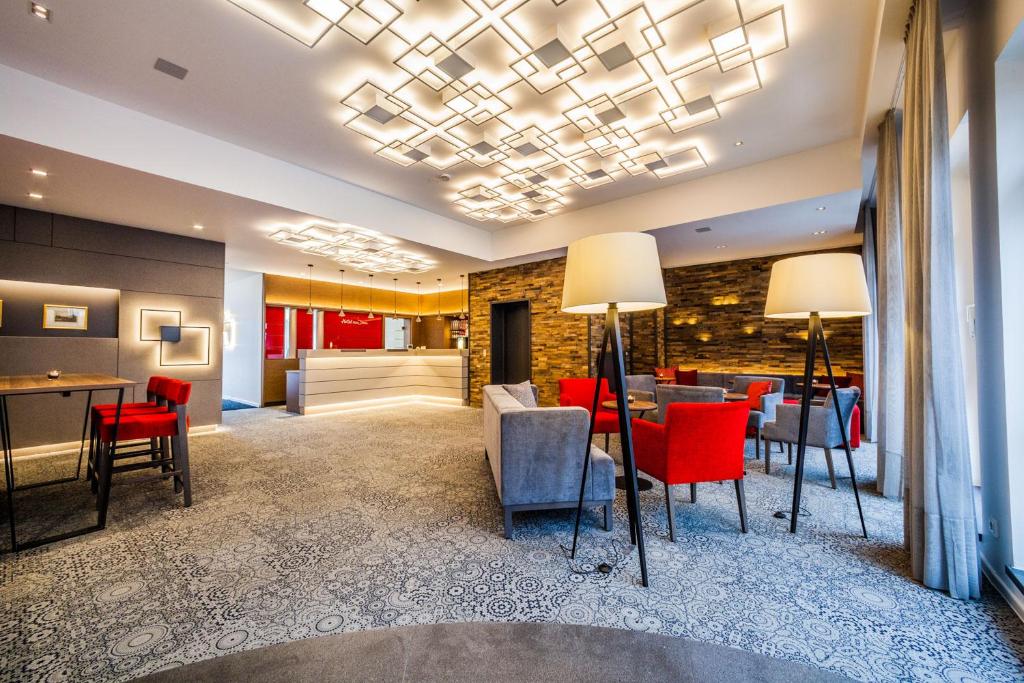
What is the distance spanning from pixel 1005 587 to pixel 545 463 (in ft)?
8.24

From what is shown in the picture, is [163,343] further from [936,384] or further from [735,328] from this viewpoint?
[735,328]

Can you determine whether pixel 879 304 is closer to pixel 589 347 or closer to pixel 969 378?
pixel 969 378

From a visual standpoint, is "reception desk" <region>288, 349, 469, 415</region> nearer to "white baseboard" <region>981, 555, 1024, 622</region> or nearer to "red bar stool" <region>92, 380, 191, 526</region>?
"red bar stool" <region>92, 380, 191, 526</region>

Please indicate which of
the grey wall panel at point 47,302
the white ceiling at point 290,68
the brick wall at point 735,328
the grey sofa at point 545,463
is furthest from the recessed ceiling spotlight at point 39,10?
the brick wall at point 735,328

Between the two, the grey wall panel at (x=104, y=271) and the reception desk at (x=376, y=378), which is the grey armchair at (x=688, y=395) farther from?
the grey wall panel at (x=104, y=271)

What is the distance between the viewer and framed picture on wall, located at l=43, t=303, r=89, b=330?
19.2 feet

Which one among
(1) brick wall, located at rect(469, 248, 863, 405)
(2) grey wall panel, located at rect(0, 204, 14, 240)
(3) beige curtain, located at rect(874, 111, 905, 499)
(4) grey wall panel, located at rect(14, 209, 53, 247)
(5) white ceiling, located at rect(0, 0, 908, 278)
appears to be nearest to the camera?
(5) white ceiling, located at rect(0, 0, 908, 278)

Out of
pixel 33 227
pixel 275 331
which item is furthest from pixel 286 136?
pixel 275 331

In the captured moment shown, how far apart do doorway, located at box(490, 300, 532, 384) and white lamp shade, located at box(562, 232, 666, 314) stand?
734cm

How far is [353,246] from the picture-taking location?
8.08 metres

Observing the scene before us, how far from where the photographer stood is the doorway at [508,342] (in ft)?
32.8

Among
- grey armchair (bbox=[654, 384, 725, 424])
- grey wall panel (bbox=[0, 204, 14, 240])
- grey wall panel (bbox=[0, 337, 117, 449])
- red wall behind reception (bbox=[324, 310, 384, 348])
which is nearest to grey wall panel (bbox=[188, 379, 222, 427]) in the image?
grey wall panel (bbox=[0, 337, 117, 449])

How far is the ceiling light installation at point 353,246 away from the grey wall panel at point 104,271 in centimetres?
138

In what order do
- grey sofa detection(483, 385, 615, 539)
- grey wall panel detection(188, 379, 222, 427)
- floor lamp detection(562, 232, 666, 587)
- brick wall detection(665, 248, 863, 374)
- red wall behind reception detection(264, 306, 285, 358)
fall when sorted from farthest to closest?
red wall behind reception detection(264, 306, 285, 358), brick wall detection(665, 248, 863, 374), grey wall panel detection(188, 379, 222, 427), grey sofa detection(483, 385, 615, 539), floor lamp detection(562, 232, 666, 587)
